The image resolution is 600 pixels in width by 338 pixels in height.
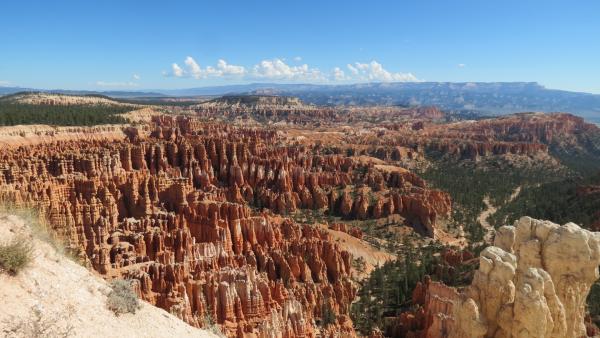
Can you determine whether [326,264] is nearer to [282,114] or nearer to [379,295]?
[379,295]

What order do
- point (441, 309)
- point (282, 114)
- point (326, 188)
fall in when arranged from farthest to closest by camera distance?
point (282, 114) → point (326, 188) → point (441, 309)

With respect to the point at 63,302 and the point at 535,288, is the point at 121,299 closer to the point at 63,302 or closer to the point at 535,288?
the point at 63,302

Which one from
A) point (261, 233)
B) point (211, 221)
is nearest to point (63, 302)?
point (211, 221)

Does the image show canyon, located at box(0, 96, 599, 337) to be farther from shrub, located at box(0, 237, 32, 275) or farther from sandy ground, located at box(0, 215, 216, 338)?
shrub, located at box(0, 237, 32, 275)

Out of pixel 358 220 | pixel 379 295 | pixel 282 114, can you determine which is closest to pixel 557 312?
pixel 379 295

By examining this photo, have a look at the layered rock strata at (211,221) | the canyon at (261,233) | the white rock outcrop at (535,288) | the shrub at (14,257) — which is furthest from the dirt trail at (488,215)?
the shrub at (14,257)

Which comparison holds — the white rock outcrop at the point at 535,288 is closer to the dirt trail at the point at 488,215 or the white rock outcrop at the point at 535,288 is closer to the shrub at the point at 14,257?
the shrub at the point at 14,257
